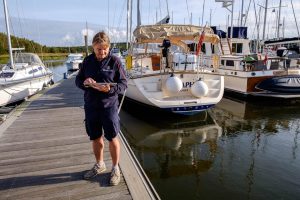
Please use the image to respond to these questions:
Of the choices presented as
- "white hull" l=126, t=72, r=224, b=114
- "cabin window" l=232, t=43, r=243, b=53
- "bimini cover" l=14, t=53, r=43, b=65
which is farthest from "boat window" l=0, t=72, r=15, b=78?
"cabin window" l=232, t=43, r=243, b=53

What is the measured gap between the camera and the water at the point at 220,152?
5.01 m

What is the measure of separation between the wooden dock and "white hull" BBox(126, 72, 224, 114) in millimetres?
2682

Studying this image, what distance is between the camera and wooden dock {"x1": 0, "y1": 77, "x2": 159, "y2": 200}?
3439mm

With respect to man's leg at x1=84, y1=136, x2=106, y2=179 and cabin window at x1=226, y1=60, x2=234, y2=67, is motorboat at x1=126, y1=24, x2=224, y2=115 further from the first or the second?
cabin window at x1=226, y1=60, x2=234, y2=67

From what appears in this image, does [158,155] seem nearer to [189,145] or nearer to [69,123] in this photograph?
[189,145]

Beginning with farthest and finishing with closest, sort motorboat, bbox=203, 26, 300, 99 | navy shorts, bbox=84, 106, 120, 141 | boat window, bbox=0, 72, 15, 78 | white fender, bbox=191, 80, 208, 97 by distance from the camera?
boat window, bbox=0, 72, 15, 78 < motorboat, bbox=203, 26, 300, 99 < white fender, bbox=191, 80, 208, 97 < navy shorts, bbox=84, 106, 120, 141

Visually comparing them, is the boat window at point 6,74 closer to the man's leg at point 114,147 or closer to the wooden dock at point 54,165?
the wooden dock at point 54,165

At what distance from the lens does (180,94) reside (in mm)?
9086

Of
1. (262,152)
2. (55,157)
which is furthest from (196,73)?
(55,157)

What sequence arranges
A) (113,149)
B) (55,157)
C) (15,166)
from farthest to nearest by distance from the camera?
(55,157)
(15,166)
(113,149)

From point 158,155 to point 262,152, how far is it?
250 centimetres

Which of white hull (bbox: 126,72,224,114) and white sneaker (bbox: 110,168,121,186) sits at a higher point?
white hull (bbox: 126,72,224,114)

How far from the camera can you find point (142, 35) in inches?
404

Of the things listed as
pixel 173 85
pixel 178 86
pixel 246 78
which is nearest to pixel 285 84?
pixel 246 78
